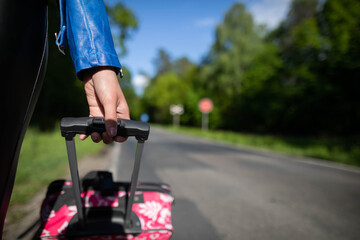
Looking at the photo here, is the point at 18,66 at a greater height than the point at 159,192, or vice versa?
the point at 18,66

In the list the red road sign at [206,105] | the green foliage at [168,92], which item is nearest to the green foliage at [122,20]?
the red road sign at [206,105]

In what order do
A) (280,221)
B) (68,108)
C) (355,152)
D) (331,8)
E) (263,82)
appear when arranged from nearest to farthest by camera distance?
(280,221) < (355,152) < (331,8) < (68,108) < (263,82)

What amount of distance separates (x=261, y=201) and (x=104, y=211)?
10.8 ft

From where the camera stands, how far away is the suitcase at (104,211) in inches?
43.3

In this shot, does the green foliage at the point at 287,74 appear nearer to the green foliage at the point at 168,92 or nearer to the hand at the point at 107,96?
the hand at the point at 107,96

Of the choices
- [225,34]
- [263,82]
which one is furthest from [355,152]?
[225,34]

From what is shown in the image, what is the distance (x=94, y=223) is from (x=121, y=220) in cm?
12

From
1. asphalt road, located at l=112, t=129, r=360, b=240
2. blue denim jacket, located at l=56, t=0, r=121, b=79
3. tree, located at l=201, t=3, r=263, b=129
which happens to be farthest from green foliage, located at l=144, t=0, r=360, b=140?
blue denim jacket, located at l=56, t=0, r=121, b=79

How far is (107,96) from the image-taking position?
797mm

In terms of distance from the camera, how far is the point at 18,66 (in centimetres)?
72

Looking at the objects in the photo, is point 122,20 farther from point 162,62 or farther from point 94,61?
point 162,62

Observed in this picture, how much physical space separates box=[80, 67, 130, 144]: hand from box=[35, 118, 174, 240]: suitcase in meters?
0.17

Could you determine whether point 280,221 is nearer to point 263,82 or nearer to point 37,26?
point 37,26

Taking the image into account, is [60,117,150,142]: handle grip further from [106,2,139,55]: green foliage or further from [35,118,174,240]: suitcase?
[106,2,139,55]: green foliage
